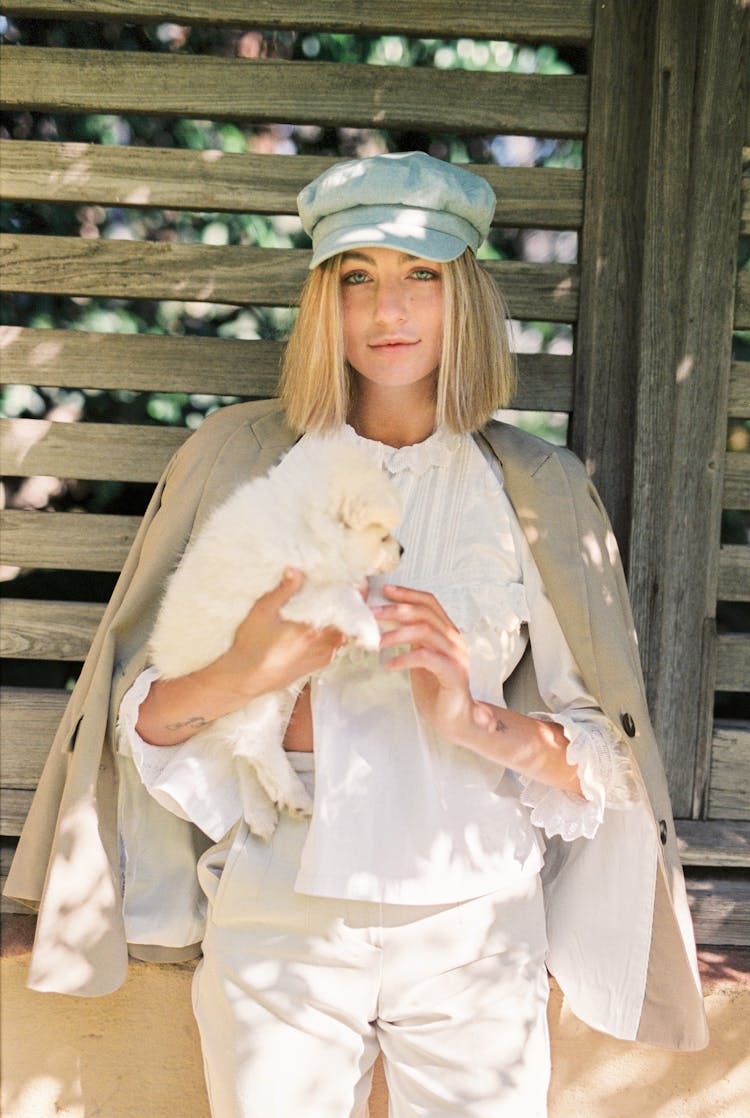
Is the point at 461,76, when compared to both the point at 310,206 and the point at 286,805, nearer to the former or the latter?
the point at 310,206

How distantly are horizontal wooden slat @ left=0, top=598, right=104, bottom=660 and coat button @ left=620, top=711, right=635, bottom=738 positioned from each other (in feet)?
5.62

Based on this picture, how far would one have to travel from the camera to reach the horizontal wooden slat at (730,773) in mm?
3271

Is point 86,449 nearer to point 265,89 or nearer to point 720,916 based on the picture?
point 265,89

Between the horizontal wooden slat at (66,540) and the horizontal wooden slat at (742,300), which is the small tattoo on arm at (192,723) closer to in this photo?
the horizontal wooden slat at (66,540)

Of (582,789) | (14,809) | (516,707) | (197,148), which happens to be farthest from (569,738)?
(197,148)

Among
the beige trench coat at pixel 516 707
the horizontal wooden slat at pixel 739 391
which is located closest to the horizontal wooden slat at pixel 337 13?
the horizontal wooden slat at pixel 739 391

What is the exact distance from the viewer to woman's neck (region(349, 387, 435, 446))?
104 inches

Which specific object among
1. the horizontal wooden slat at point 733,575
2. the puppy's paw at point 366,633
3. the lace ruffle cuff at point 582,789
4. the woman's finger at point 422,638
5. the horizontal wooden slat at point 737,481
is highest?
the horizontal wooden slat at point 737,481

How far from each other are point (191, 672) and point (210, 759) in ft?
0.73

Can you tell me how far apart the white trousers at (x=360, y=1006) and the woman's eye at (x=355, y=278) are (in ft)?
4.25

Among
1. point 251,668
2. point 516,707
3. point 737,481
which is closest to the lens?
point 251,668

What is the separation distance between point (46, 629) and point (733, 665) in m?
2.21

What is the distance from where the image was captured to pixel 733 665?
3279 mm

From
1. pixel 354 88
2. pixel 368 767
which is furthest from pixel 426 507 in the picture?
pixel 354 88
